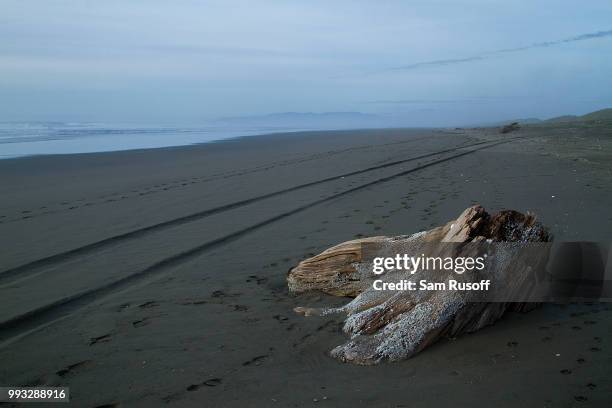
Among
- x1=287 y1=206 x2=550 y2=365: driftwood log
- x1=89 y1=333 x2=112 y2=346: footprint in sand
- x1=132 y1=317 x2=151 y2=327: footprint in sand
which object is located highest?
x1=287 y1=206 x2=550 y2=365: driftwood log

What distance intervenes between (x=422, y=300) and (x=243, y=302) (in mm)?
2009

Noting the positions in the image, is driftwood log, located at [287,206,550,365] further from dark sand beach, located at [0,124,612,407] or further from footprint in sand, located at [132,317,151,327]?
footprint in sand, located at [132,317,151,327]

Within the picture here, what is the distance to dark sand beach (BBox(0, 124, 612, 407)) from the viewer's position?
369 cm

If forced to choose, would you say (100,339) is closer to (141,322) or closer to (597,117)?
(141,322)

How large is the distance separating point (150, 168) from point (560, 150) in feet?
52.7

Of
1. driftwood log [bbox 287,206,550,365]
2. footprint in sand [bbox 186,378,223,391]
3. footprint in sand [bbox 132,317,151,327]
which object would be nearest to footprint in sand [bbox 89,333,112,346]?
footprint in sand [bbox 132,317,151,327]

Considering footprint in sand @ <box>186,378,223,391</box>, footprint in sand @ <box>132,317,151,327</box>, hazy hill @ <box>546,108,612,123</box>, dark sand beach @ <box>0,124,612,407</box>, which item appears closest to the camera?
dark sand beach @ <box>0,124,612,407</box>

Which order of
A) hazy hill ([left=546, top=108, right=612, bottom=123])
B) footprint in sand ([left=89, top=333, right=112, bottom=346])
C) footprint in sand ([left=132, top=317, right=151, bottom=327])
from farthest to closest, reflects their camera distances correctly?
hazy hill ([left=546, top=108, right=612, bottom=123])
footprint in sand ([left=132, top=317, right=151, bottom=327])
footprint in sand ([left=89, top=333, right=112, bottom=346])

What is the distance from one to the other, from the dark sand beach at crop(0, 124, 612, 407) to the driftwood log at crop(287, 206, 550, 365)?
0.42ft

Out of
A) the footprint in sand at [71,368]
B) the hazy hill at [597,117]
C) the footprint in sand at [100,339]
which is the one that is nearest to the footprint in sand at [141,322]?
the footprint in sand at [100,339]

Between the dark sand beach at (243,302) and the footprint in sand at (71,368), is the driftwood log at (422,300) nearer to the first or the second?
the dark sand beach at (243,302)

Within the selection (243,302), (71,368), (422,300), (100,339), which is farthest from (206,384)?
(422,300)

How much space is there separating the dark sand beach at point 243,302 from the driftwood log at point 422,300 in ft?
0.42

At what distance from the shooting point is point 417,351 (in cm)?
411
